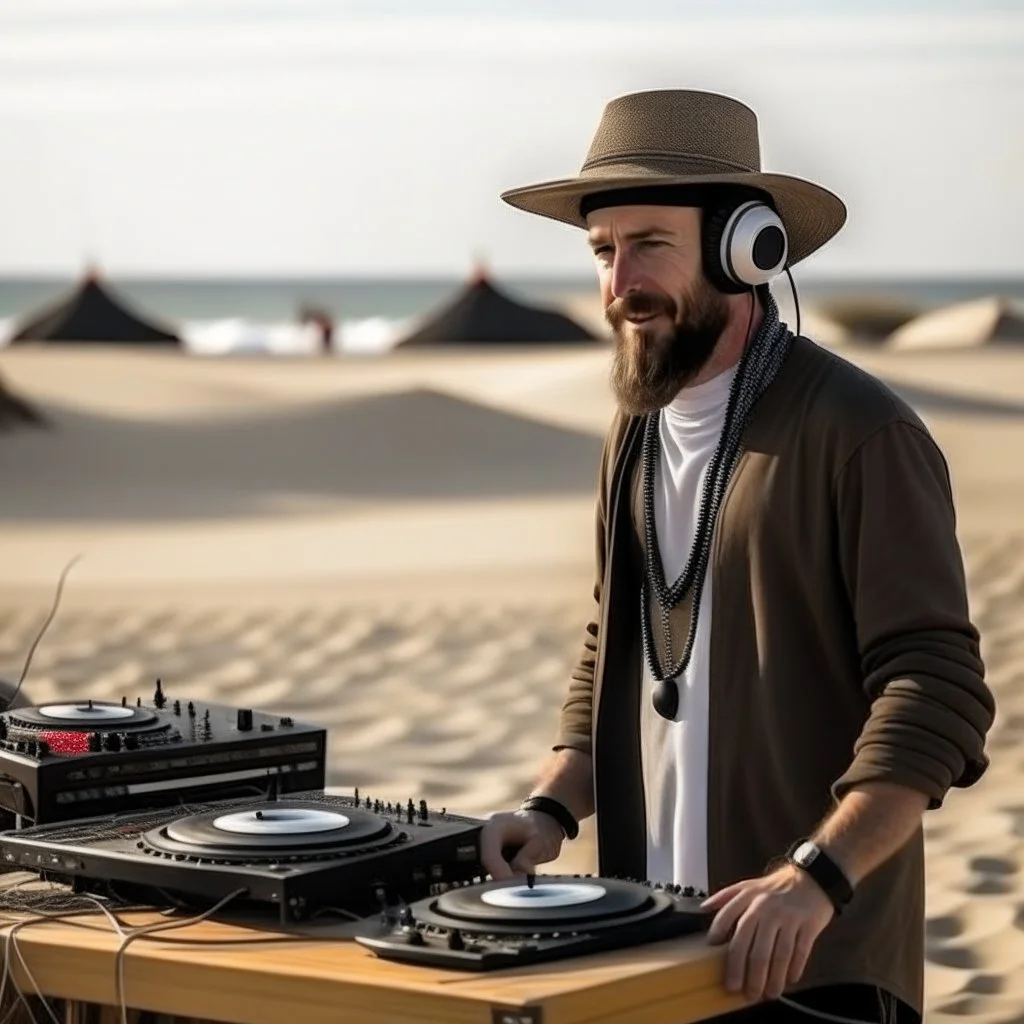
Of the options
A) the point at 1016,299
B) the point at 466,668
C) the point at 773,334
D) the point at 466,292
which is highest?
the point at 1016,299

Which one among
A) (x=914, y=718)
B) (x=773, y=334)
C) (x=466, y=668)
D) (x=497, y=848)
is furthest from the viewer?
(x=466, y=668)

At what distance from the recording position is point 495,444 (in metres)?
21.1

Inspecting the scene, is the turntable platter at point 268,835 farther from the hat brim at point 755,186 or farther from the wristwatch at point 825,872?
the hat brim at point 755,186

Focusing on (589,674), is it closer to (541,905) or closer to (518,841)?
(518,841)

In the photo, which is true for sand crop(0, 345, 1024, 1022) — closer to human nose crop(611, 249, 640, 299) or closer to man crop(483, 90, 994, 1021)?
man crop(483, 90, 994, 1021)

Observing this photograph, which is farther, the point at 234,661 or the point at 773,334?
the point at 234,661

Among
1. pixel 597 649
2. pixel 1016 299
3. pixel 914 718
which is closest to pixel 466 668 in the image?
pixel 597 649

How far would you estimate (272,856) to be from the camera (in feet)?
8.70

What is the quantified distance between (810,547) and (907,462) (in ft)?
0.58

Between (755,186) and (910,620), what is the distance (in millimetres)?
734

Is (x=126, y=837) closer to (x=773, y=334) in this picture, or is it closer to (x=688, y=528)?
(x=688, y=528)

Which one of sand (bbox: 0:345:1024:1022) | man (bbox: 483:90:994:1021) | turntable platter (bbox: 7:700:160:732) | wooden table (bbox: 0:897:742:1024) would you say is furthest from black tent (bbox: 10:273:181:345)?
wooden table (bbox: 0:897:742:1024)

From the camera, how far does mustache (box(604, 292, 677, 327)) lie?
3.10 m

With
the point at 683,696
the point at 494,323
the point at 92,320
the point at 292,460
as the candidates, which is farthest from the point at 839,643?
the point at 92,320
